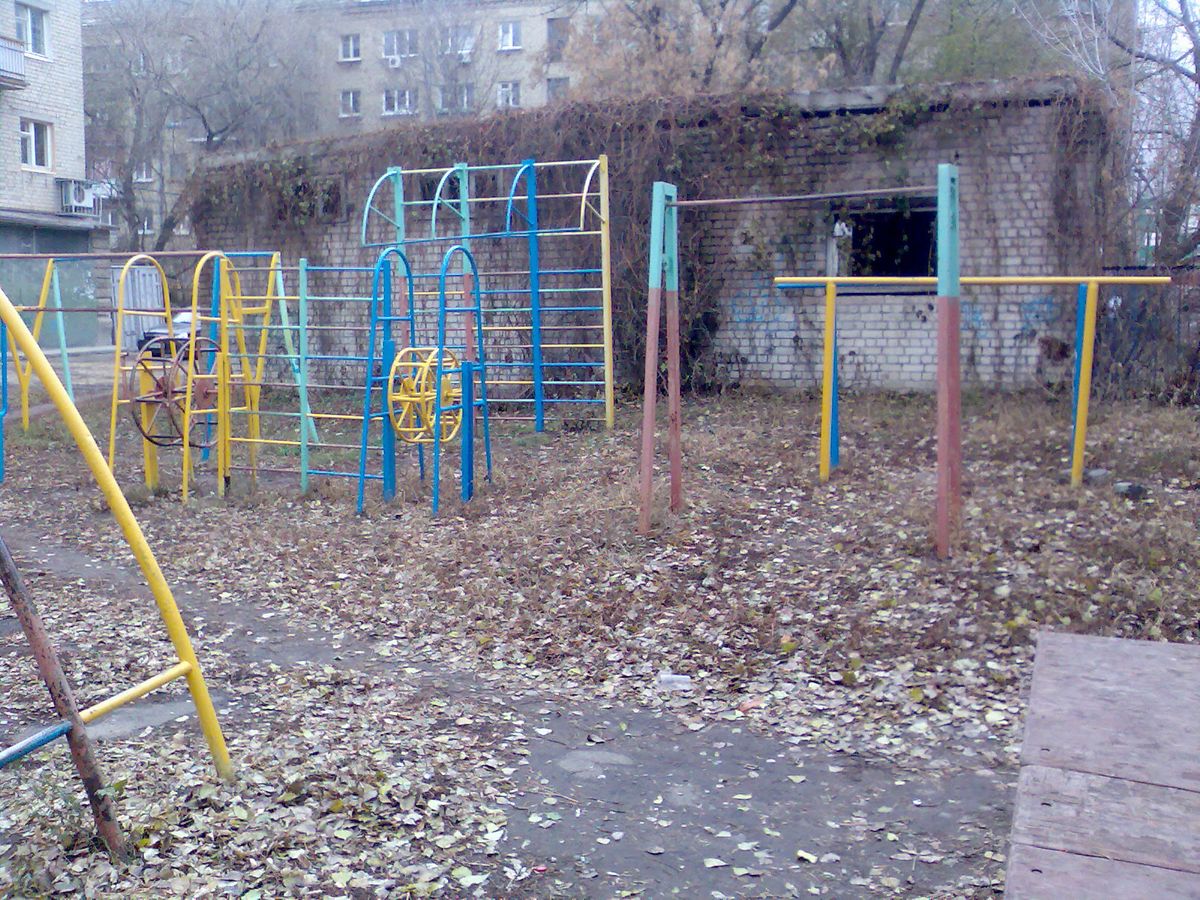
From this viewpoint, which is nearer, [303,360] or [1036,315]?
[303,360]

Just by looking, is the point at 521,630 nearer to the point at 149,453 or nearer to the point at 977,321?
the point at 149,453

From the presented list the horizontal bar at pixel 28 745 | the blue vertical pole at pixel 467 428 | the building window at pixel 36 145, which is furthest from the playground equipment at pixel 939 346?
the building window at pixel 36 145

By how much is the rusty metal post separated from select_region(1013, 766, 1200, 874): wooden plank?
216 cm

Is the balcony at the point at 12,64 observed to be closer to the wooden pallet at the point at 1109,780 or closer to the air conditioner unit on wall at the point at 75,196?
the air conditioner unit on wall at the point at 75,196

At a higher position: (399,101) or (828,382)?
(399,101)

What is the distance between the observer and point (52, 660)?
2777mm

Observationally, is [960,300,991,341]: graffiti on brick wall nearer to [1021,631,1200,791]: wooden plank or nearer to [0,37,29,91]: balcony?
[1021,631,1200,791]: wooden plank

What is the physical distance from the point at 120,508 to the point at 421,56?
34.6 metres

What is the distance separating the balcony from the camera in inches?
1061

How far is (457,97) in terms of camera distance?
34.0m

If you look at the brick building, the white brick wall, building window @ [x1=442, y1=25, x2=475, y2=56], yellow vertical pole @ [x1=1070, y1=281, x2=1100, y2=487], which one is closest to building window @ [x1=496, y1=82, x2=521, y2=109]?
building window @ [x1=442, y1=25, x2=475, y2=56]

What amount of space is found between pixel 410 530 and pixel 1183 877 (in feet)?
19.3

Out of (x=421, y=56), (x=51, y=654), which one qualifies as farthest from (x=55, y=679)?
(x=421, y=56)

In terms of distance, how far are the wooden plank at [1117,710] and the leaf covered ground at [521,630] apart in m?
0.78
